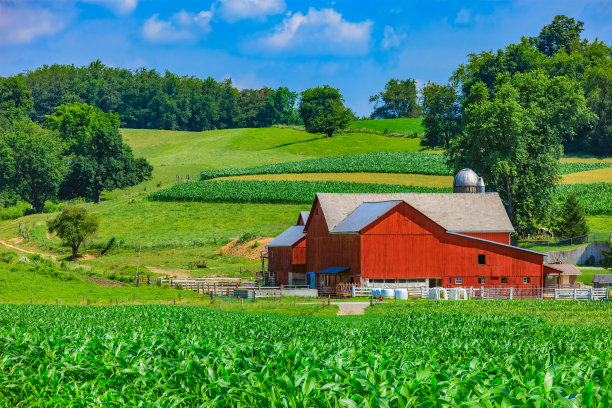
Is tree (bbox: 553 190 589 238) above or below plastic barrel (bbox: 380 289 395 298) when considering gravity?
above

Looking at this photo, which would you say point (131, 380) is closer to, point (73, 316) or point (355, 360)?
point (355, 360)

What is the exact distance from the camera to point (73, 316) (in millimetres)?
29688

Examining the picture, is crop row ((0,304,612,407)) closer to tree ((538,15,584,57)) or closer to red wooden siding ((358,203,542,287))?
red wooden siding ((358,203,542,287))

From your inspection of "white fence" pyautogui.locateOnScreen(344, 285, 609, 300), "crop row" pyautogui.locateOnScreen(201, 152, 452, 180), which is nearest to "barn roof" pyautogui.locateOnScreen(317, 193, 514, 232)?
"white fence" pyautogui.locateOnScreen(344, 285, 609, 300)

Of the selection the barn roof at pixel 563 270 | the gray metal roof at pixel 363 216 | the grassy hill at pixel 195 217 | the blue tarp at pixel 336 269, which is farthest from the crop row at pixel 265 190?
the barn roof at pixel 563 270

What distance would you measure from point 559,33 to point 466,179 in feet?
318

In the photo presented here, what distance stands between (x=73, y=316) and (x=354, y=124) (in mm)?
154010

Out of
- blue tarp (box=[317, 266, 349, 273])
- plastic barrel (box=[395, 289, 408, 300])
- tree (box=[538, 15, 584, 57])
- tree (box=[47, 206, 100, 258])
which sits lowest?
plastic barrel (box=[395, 289, 408, 300])

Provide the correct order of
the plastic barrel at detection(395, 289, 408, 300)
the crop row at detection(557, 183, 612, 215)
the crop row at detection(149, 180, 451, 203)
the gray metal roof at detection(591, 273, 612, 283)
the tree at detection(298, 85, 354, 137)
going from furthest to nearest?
the tree at detection(298, 85, 354, 137), the crop row at detection(149, 180, 451, 203), the crop row at detection(557, 183, 612, 215), the gray metal roof at detection(591, 273, 612, 283), the plastic barrel at detection(395, 289, 408, 300)

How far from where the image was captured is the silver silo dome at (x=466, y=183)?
67.2 metres

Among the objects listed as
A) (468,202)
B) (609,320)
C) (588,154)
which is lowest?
(609,320)

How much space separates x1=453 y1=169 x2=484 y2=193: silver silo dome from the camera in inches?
2648

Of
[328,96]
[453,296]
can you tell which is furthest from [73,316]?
[328,96]

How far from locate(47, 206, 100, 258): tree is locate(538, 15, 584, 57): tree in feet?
346
